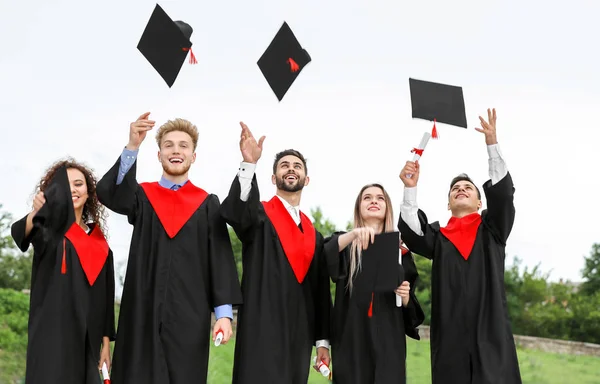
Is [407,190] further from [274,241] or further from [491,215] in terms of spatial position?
[274,241]

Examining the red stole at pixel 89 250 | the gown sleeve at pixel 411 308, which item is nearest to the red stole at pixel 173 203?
the red stole at pixel 89 250

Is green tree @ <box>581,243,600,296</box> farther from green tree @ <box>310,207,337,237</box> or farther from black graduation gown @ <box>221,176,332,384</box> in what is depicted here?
black graduation gown @ <box>221,176,332,384</box>

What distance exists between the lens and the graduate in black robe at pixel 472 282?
16.9 ft

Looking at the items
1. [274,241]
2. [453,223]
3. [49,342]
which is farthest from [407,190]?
[49,342]

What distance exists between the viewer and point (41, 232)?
4520 millimetres

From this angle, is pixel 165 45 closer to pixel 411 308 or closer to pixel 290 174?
pixel 290 174

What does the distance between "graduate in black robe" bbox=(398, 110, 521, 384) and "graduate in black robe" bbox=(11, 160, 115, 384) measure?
2194mm

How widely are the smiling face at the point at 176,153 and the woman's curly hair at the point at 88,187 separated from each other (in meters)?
0.59

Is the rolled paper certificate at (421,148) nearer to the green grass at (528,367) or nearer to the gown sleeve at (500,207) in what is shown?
the gown sleeve at (500,207)

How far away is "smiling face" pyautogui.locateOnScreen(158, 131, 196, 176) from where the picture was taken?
15.8 feet

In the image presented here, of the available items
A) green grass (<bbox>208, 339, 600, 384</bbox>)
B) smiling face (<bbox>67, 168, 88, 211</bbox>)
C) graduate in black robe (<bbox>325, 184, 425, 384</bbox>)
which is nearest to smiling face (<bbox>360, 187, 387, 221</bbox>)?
graduate in black robe (<bbox>325, 184, 425, 384</bbox>)

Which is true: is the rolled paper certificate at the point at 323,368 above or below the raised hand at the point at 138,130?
below

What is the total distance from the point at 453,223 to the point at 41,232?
2918mm

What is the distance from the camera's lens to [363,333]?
5.02m
